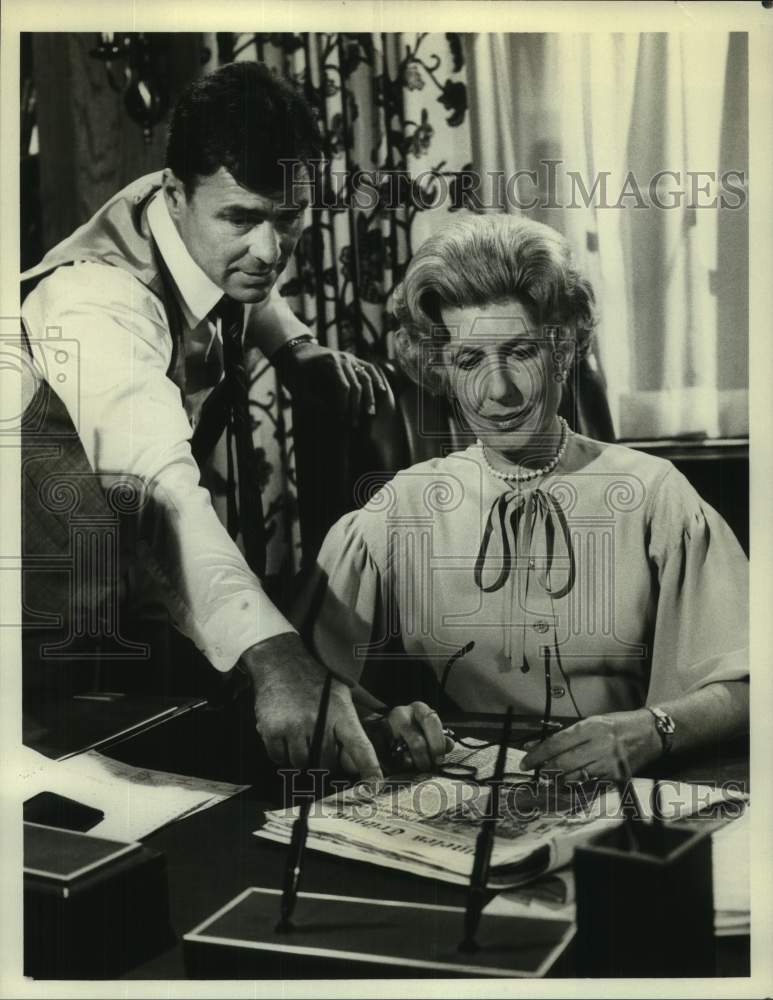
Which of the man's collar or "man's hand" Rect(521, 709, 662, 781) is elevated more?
the man's collar

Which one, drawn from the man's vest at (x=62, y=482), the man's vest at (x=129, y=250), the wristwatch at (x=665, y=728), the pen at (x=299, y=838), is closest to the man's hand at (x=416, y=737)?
the pen at (x=299, y=838)

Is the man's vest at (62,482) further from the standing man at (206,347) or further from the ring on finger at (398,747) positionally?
the ring on finger at (398,747)

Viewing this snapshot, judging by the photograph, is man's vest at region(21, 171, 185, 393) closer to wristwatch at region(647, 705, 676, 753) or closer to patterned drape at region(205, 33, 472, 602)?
patterned drape at region(205, 33, 472, 602)

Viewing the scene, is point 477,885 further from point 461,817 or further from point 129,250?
point 129,250

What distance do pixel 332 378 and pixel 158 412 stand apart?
1.09ft

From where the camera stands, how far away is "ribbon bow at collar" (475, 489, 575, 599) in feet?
6.21

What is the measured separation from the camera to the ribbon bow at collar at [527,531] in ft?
6.21

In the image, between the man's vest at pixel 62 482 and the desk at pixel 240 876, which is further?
the man's vest at pixel 62 482

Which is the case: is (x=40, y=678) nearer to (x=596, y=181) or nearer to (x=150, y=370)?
(x=150, y=370)

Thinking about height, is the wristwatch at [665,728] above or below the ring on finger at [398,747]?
above

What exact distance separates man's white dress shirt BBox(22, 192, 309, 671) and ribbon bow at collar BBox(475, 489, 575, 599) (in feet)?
1.33

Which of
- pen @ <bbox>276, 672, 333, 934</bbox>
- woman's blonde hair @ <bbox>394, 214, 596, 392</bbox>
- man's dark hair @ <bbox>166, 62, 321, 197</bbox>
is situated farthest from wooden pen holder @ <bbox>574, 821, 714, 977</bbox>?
man's dark hair @ <bbox>166, 62, 321, 197</bbox>

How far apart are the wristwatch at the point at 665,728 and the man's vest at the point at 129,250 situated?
107 cm

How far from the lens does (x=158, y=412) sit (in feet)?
6.27
